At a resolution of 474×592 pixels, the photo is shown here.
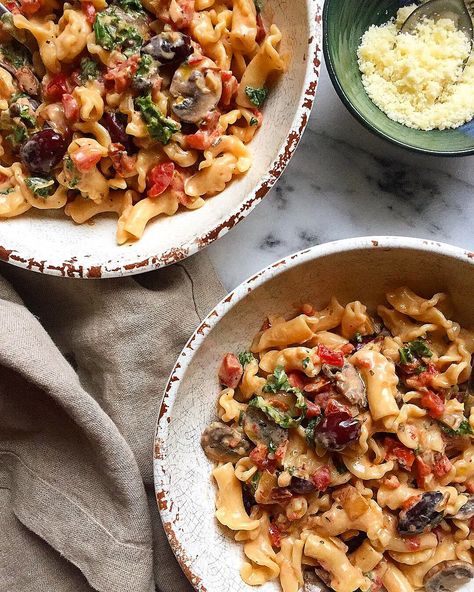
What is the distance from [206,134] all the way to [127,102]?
287mm

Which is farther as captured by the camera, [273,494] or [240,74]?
[240,74]

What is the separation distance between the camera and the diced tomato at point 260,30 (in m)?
2.82

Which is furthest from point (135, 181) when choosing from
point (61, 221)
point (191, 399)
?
point (191, 399)

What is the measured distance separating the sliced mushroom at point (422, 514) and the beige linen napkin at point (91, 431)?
0.89 m

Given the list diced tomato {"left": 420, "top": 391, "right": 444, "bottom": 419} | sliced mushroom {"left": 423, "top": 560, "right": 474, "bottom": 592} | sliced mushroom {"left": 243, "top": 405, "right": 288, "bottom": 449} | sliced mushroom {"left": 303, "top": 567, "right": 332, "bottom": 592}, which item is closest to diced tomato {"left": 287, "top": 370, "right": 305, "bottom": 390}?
sliced mushroom {"left": 243, "top": 405, "right": 288, "bottom": 449}

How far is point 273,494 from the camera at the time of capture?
2.61 metres

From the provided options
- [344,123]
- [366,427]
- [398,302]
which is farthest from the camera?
[344,123]

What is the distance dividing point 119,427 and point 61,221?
78 cm

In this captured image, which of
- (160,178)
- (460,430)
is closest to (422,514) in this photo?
(460,430)

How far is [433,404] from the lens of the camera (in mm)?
2643

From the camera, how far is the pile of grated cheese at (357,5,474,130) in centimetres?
Answer: 290

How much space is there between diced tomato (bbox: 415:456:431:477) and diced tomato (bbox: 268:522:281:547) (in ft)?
1.70

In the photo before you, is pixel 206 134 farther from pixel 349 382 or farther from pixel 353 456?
pixel 353 456

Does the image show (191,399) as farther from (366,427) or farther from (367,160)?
(367,160)
